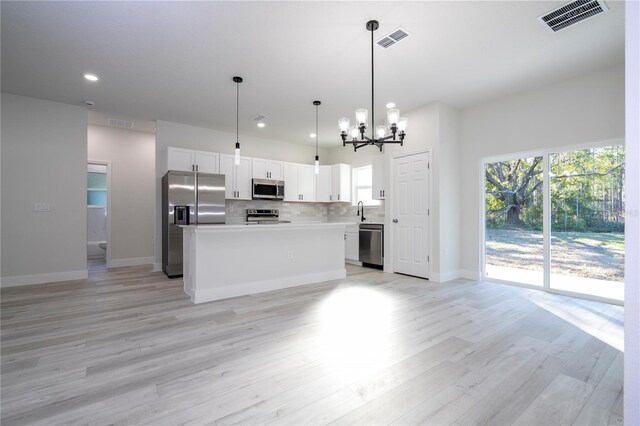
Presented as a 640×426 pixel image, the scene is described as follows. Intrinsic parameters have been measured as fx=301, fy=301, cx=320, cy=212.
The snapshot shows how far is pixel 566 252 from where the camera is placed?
4027 mm

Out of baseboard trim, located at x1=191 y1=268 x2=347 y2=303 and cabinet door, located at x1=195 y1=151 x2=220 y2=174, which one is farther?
cabinet door, located at x1=195 y1=151 x2=220 y2=174

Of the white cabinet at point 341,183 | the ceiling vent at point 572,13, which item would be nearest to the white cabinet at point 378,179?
the white cabinet at point 341,183

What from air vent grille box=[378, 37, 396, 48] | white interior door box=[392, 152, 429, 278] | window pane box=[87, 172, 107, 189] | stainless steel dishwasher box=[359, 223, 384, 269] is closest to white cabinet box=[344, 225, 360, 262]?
stainless steel dishwasher box=[359, 223, 384, 269]

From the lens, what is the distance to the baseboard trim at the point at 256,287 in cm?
362

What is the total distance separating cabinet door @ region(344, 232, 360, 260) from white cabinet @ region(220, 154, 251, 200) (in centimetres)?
231

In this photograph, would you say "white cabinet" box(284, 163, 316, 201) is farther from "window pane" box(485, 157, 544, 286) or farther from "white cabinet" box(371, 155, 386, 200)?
"window pane" box(485, 157, 544, 286)

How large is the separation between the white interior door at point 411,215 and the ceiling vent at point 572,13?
7.62 ft

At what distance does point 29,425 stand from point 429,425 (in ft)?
6.64

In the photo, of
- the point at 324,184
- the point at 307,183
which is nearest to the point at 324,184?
the point at 324,184

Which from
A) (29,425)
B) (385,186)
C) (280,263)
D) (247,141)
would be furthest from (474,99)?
(29,425)

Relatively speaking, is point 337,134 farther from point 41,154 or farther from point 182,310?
point 41,154

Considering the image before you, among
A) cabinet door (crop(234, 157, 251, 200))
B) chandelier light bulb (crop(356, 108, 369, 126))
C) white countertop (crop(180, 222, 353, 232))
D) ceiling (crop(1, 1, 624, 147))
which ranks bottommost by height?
white countertop (crop(180, 222, 353, 232))

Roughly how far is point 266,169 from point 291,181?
673mm

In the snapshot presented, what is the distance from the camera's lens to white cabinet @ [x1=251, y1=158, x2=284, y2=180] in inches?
248
